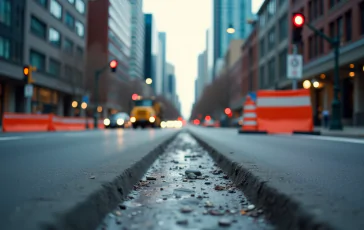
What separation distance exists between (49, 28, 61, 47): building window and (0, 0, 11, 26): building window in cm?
841

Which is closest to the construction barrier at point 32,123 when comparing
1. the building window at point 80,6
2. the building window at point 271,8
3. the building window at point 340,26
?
the building window at point 340,26

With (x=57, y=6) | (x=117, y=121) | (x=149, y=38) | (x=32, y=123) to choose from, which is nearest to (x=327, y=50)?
(x=149, y=38)

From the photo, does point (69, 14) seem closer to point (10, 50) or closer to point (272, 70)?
point (10, 50)

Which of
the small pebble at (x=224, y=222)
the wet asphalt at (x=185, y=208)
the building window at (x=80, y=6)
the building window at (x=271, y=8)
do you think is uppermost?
the building window at (x=271, y=8)

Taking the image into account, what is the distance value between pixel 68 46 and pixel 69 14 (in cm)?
383

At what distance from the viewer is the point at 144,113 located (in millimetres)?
35812

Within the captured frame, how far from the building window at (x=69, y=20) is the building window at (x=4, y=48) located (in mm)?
13158

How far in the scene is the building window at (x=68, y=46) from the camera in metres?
42.6

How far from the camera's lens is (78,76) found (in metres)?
46.6

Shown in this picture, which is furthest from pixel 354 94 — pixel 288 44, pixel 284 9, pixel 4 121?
pixel 4 121

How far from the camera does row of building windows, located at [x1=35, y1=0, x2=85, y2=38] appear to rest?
3772 centimetres

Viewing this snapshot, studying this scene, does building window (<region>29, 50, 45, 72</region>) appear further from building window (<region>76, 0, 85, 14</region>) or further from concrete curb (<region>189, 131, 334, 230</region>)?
concrete curb (<region>189, 131, 334, 230</region>)

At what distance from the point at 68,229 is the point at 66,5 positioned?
41.9 meters

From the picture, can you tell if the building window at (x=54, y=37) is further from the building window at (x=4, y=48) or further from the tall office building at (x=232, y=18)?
the tall office building at (x=232, y=18)
